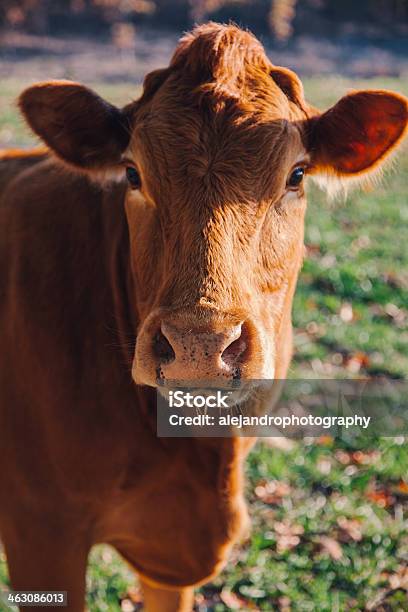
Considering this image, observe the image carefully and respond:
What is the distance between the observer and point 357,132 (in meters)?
2.96

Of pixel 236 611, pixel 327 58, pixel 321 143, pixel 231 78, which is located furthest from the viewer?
pixel 327 58

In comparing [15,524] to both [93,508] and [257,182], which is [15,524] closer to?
[93,508]

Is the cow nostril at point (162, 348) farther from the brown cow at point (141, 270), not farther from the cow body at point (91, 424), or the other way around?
the cow body at point (91, 424)

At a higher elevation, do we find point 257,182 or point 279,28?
point 257,182

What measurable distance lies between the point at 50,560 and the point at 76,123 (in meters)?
1.67

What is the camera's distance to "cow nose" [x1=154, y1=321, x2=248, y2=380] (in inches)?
86.1

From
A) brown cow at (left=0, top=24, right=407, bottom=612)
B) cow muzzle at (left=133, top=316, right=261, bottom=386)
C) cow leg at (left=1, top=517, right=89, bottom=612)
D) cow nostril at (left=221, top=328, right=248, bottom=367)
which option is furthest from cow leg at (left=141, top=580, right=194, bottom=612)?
cow nostril at (left=221, top=328, right=248, bottom=367)

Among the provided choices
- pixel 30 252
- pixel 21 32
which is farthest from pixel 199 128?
pixel 21 32

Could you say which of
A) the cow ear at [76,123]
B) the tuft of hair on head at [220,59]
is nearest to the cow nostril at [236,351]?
the tuft of hair on head at [220,59]

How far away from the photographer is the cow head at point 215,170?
230cm

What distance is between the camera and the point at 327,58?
25.2 meters

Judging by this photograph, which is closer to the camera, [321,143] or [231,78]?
[231,78]

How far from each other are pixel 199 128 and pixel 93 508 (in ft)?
4.78

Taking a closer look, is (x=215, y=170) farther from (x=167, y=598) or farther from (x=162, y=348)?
(x=167, y=598)
